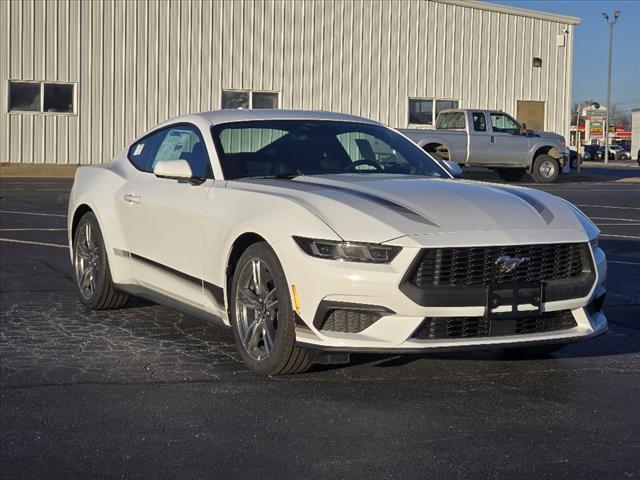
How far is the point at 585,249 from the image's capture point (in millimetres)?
5719

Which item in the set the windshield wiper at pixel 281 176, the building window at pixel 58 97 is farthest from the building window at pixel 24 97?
the windshield wiper at pixel 281 176

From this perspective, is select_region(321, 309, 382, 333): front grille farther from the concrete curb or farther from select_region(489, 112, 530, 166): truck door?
the concrete curb

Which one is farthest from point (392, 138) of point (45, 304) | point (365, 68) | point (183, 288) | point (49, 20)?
point (365, 68)

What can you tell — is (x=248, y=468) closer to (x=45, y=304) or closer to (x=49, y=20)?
(x=45, y=304)

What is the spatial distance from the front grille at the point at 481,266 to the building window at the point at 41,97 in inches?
961

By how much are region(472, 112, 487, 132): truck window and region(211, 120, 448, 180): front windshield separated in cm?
2071

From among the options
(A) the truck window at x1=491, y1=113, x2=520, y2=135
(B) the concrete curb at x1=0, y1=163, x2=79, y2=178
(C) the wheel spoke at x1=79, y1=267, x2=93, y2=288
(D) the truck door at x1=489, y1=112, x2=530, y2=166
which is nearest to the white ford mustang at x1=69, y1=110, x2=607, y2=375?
(C) the wheel spoke at x1=79, y1=267, x2=93, y2=288

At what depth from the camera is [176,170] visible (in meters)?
6.52

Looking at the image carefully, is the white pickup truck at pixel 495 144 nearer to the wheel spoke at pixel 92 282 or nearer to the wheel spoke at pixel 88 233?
the wheel spoke at pixel 88 233

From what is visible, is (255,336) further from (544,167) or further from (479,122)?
(544,167)

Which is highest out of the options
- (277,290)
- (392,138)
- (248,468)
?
(392,138)

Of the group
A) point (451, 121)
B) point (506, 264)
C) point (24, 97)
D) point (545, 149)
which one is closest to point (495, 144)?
point (451, 121)

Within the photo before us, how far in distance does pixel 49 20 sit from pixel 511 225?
960 inches

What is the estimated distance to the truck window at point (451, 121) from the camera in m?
27.6
